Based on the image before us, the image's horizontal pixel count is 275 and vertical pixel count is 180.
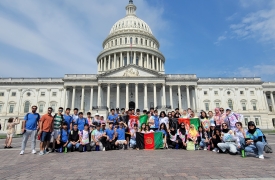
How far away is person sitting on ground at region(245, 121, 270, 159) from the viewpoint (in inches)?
317

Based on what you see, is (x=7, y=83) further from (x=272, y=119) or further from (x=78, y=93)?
(x=272, y=119)

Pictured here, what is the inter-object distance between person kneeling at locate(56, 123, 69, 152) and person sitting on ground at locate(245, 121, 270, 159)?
31.9 feet

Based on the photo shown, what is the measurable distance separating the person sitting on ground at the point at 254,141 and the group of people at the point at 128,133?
11 centimetres

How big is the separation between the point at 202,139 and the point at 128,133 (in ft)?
15.8

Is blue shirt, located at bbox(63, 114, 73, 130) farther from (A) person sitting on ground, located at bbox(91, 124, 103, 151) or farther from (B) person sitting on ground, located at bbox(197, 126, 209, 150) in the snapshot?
(B) person sitting on ground, located at bbox(197, 126, 209, 150)

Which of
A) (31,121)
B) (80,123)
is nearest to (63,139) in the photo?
(80,123)

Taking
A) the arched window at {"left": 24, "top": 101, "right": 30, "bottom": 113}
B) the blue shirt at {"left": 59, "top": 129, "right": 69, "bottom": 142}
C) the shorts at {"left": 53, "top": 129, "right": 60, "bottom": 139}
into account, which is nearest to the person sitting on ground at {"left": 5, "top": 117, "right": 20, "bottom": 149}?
the shorts at {"left": 53, "top": 129, "right": 60, "bottom": 139}

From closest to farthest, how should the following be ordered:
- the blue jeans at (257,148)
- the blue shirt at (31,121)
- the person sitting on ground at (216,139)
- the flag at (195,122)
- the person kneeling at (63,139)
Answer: the blue jeans at (257,148)
the person sitting on ground at (216,139)
the blue shirt at (31,121)
the person kneeling at (63,139)
the flag at (195,122)

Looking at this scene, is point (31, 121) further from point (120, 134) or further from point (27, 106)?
point (27, 106)

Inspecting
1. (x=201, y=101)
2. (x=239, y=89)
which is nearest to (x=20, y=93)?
(x=201, y=101)

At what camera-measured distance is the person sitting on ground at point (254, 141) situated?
8.05 meters

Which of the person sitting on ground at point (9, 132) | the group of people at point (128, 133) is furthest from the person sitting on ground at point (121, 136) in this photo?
the person sitting on ground at point (9, 132)

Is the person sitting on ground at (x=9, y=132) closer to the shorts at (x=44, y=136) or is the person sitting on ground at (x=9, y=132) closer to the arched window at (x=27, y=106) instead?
the shorts at (x=44, y=136)

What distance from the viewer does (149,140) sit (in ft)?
36.8
